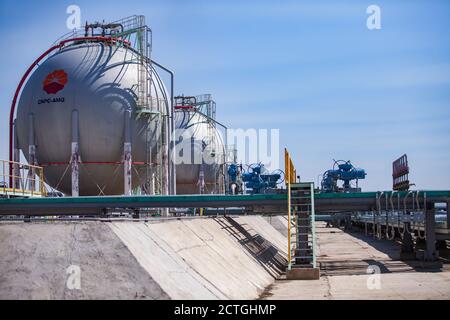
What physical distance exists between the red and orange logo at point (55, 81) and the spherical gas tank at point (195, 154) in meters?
21.7

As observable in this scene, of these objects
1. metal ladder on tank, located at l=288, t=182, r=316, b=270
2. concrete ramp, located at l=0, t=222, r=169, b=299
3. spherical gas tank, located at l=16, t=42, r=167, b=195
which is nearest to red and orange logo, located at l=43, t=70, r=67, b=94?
spherical gas tank, located at l=16, t=42, r=167, b=195

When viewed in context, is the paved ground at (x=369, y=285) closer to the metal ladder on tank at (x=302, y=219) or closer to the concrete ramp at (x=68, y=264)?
the metal ladder on tank at (x=302, y=219)

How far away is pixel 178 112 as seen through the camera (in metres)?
57.7

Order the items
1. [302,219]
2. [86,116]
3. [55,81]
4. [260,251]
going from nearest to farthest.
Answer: [302,219] → [260,251] → [86,116] → [55,81]

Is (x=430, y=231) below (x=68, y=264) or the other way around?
below

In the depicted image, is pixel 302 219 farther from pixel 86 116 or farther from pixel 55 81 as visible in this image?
pixel 55 81

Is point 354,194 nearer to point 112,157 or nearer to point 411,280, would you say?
point 411,280

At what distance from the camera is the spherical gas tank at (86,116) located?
3291cm

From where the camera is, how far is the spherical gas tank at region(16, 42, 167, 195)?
108 feet

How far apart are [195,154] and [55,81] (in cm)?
2312

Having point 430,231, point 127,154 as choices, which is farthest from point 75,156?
point 430,231

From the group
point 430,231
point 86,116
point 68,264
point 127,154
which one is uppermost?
point 86,116

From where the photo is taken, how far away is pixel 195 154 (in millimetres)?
55438

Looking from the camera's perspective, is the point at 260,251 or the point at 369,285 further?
the point at 260,251
